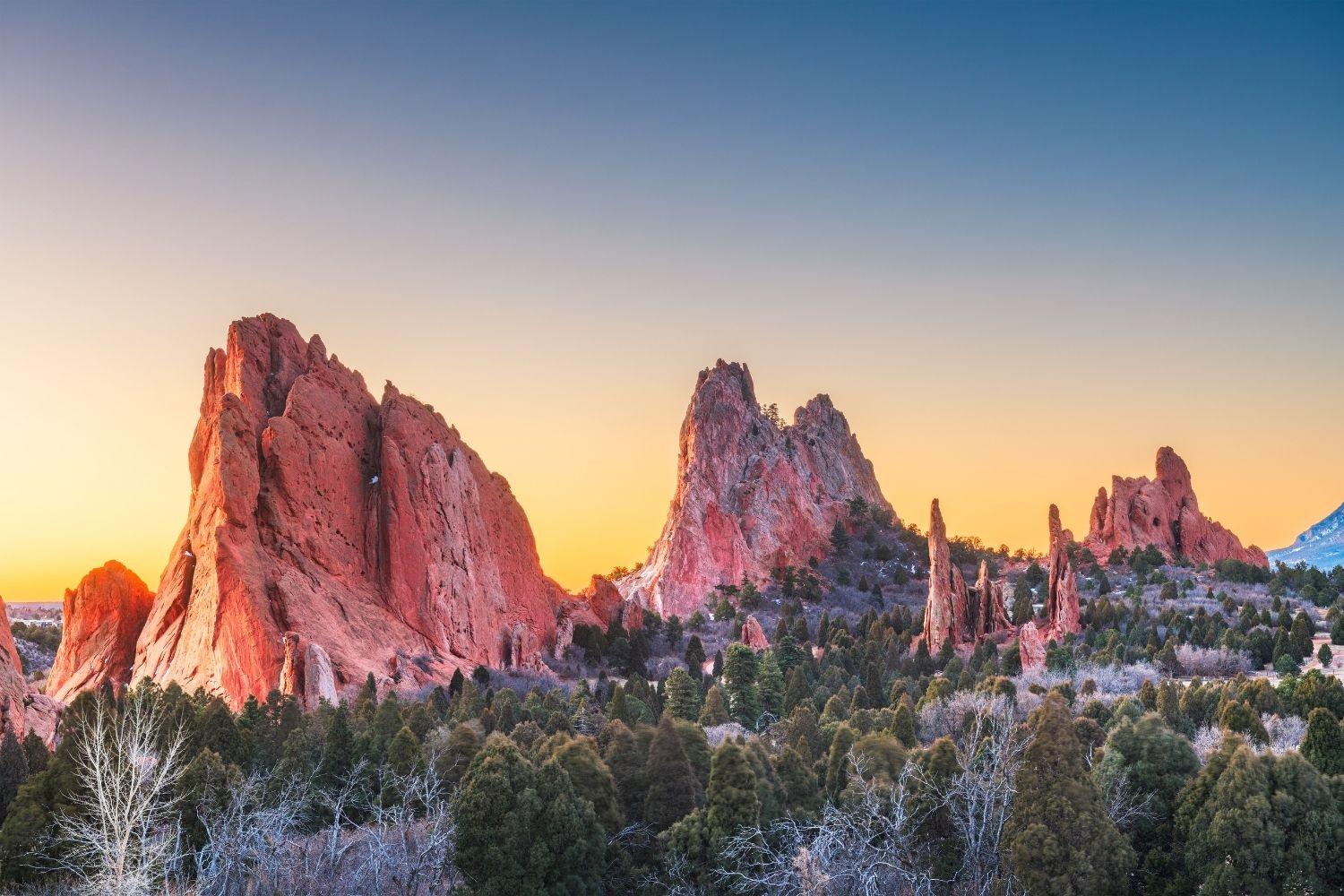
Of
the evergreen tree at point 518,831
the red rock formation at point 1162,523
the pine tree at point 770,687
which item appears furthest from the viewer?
the red rock formation at point 1162,523

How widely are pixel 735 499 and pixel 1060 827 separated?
103968mm

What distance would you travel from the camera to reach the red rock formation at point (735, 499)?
120188mm

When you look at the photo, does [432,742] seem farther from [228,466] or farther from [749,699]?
[228,466]

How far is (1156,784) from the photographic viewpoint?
3053 cm

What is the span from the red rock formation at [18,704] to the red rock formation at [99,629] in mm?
18045

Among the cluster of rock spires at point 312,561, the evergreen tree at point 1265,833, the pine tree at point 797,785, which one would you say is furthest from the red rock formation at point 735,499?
the evergreen tree at point 1265,833

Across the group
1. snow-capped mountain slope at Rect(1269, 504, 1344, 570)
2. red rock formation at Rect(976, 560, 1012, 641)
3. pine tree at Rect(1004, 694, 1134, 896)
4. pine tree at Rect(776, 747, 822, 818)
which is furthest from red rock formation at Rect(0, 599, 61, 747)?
snow-capped mountain slope at Rect(1269, 504, 1344, 570)

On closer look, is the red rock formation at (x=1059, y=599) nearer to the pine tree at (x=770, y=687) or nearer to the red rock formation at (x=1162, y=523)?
the pine tree at (x=770, y=687)

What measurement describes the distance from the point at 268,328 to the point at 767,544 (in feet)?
216

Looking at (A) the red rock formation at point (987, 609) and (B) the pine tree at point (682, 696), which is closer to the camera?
(B) the pine tree at point (682, 696)

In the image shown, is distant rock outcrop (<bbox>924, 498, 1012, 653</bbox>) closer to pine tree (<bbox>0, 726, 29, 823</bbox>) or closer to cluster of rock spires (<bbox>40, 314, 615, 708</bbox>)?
cluster of rock spires (<bbox>40, 314, 615, 708</bbox>)

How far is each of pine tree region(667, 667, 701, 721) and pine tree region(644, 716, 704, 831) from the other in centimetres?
2255

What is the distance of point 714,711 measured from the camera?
5603 centimetres

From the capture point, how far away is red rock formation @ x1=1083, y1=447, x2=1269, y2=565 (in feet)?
383
